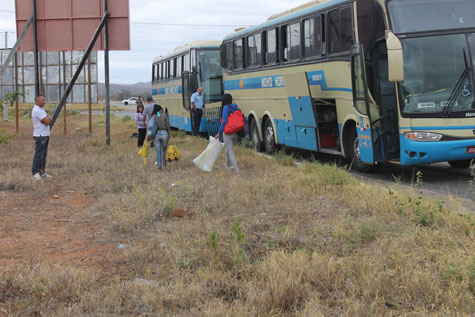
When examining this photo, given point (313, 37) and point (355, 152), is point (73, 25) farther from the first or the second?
point (355, 152)

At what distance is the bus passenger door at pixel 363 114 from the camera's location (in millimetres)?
11812

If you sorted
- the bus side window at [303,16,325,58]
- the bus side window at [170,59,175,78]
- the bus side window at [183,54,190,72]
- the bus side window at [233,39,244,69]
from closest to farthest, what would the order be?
the bus side window at [303,16,325,58] → the bus side window at [233,39,244,69] → the bus side window at [183,54,190,72] → the bus side window at [170,59,175,78]

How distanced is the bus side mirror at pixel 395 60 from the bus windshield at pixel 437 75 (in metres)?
0.57

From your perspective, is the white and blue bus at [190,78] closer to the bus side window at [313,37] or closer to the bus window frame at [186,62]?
→ the bus window frame at [186,62]

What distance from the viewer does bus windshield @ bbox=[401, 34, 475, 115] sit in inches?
444

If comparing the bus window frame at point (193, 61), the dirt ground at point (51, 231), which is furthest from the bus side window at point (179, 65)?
the dirt ground at point (51, 231)

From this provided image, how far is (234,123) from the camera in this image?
41.8ft

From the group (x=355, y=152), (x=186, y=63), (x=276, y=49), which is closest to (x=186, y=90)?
(x=186, y=63)

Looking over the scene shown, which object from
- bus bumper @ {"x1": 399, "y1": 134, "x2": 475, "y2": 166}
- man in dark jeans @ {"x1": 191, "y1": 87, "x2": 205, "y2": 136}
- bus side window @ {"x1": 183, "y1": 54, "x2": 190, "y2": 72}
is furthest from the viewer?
bus side window @ {"x1": 183, "y1": 54, "x2": 190, "y2": 72}

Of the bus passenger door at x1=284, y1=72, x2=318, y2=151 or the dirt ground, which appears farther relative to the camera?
the bus passenger door at x1=284, y1=72, x2=318, y2=151

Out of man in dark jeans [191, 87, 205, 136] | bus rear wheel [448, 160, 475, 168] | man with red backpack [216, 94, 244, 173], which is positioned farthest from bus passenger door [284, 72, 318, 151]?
man in dark jeans [191, 87, 205, 136]

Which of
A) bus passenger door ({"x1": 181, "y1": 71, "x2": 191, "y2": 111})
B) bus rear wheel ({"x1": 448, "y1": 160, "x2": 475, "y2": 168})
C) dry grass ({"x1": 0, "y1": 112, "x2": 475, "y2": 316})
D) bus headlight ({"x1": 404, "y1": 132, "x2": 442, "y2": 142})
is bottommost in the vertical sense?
dry grass ({"x1": 0, "y1": 112, "x2": 475, "y2": 316})

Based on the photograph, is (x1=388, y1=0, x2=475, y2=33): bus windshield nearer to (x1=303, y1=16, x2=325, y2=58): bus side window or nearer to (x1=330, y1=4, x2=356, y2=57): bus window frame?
(x1=330, y1=4, x2=356, y2=57): bus window frame

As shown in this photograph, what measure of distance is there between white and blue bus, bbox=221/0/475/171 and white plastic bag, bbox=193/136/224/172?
2.50 m
